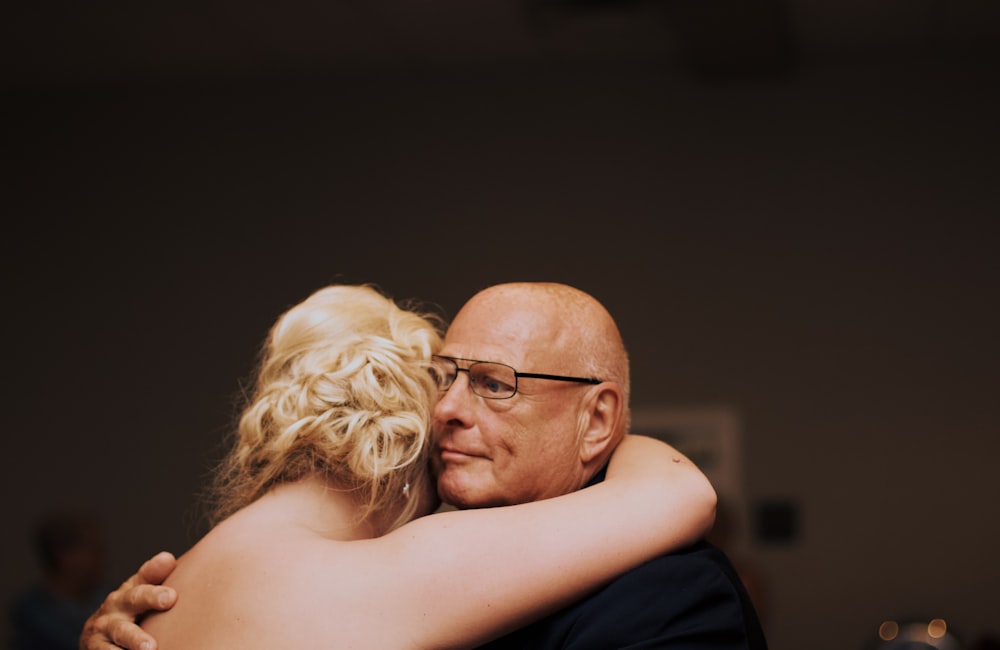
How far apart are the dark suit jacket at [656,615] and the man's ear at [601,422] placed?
301 mm

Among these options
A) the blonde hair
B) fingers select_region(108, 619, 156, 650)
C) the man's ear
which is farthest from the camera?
the man's ear

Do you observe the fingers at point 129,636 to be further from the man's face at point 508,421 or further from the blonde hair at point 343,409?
the man's face at point 508,421

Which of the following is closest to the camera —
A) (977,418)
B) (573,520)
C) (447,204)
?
(573,520)

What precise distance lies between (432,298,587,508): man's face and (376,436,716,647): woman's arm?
9.1 inches

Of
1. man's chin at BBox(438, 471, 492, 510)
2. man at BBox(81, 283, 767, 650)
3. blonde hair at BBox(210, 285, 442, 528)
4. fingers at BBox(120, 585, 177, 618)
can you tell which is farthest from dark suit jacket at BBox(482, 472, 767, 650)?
fingers at BBox(120, 585, 177, 618)

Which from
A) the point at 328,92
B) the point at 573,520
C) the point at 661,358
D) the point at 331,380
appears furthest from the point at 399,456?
the point at 328,92

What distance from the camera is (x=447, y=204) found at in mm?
5824

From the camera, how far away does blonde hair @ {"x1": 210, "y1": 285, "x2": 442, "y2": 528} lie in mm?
1807

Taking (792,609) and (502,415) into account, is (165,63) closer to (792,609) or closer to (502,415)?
(792,609)

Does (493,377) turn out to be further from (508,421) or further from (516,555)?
(516,555)

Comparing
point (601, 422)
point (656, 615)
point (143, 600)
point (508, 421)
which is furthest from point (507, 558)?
point (143, 600)

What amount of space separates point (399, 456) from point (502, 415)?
0.19 metres

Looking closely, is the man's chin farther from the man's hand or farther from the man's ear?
the man's hand

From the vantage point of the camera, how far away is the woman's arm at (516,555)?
1559 millimetres
